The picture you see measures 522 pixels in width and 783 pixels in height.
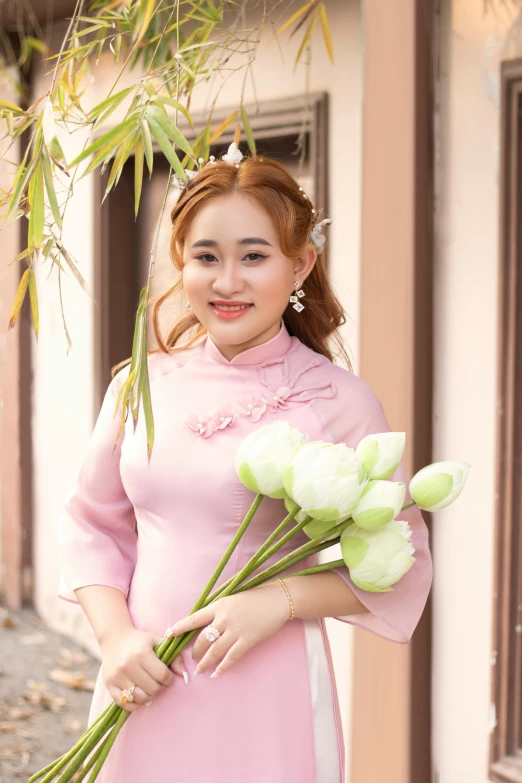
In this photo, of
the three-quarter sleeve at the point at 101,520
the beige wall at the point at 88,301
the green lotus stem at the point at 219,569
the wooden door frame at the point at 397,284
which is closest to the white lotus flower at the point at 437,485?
the green lotus stem at the point at 219,569

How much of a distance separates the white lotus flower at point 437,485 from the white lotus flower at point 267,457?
0.61 feet

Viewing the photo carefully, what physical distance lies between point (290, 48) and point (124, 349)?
1.47m

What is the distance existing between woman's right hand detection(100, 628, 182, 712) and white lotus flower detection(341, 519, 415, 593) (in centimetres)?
34

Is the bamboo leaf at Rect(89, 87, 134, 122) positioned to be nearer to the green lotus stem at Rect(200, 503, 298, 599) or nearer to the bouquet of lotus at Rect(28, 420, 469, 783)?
the bouquet of lotus at Rect(28, 420, 469, 783)

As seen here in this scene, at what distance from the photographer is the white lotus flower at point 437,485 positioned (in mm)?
1318

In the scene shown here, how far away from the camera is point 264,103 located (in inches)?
122

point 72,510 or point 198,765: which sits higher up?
point 72,510

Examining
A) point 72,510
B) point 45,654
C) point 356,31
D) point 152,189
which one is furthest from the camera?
point 45,654

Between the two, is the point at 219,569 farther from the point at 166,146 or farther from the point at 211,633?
the point at 166,146

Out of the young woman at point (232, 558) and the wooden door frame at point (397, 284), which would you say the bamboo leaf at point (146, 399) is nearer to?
the young woman at point (232, 558)

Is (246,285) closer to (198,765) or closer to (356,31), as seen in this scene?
(198,765)

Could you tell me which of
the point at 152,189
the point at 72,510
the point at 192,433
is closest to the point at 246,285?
the point at 192,433

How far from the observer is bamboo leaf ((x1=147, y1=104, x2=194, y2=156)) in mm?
1446

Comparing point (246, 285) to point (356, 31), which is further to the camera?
point (356, 31)
